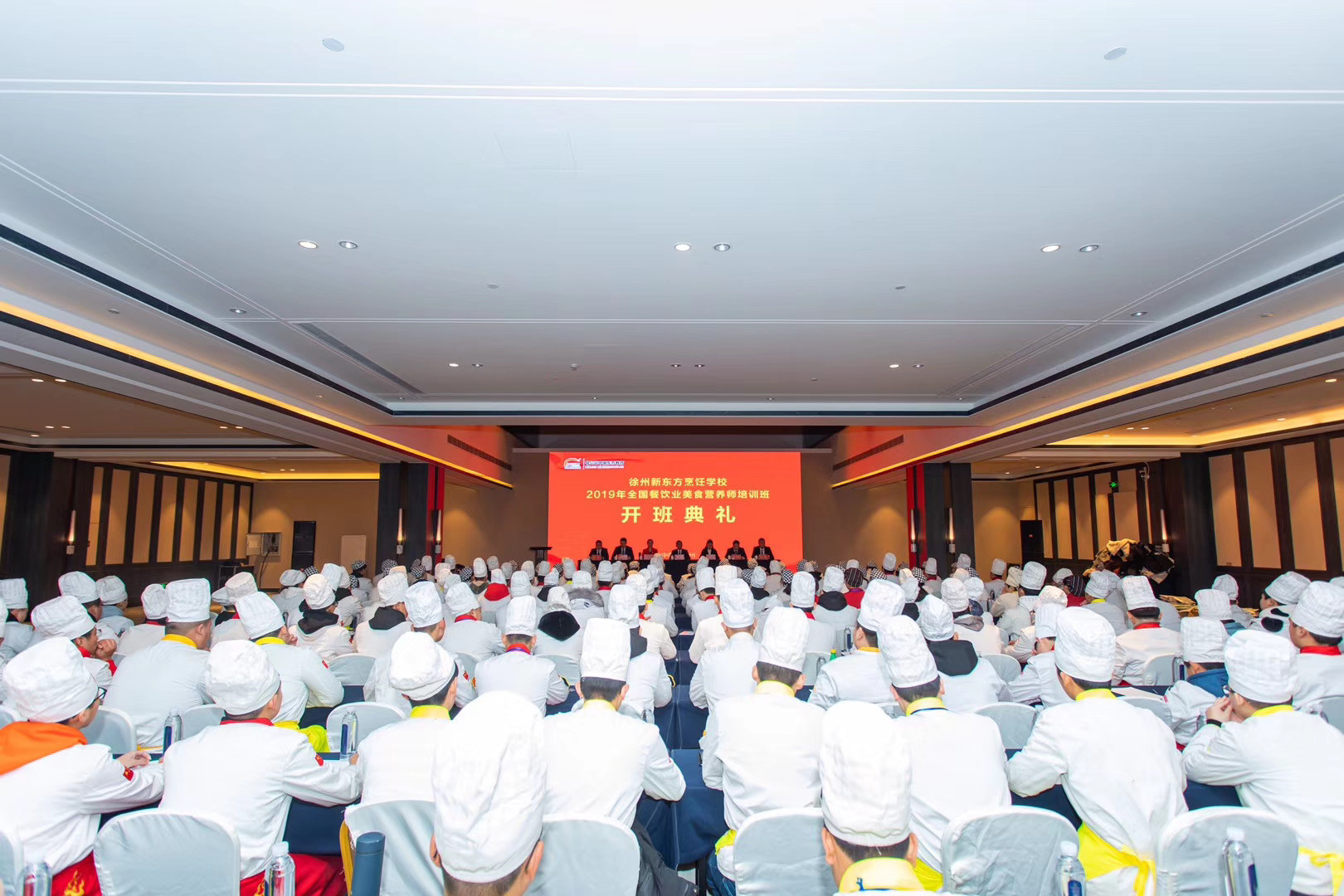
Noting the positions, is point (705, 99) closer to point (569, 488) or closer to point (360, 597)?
point (360, 597)

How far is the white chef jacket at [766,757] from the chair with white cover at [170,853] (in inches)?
55.0

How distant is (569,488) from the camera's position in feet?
53.0

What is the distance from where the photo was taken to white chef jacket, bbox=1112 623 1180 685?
4.86m

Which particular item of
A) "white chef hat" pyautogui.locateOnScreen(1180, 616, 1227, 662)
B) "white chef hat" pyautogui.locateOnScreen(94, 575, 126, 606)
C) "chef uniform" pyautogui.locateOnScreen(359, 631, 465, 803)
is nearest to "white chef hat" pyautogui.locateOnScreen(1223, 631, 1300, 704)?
"white chef hat" pyautogui.locateOnScreen(1180, 616, 1227, 662)

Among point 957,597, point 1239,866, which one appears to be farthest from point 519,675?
point 957,597

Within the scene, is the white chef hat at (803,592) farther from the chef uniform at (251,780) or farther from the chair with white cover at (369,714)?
the chef uniform at (251,780)

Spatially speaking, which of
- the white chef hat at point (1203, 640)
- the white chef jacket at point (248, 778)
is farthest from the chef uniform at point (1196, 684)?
the white chef jacket at point (248, 778)

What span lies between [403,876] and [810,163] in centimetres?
346

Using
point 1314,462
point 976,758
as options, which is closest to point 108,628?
point 976,758

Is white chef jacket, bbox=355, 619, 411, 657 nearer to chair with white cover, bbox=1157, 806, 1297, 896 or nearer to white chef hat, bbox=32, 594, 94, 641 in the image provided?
white chef hat, bbox=32, 594, 94, 641

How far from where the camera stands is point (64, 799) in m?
2.18

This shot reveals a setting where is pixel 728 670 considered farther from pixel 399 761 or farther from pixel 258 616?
pixel 258 616

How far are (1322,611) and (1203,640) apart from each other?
0.83m

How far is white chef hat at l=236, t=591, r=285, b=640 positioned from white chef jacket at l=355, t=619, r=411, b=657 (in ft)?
3.59
